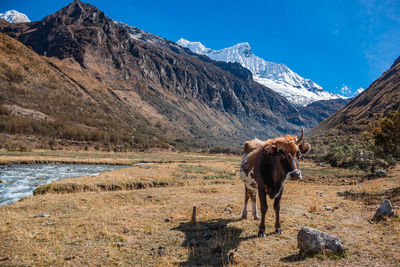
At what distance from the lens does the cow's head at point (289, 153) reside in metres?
7.27

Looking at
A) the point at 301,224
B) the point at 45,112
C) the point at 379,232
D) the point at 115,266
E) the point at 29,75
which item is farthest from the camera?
the point at 29,75

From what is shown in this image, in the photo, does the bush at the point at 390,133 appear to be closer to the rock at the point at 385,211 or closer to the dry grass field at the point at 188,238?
the dry grass field at the point at 188,238

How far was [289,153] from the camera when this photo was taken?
7.43 m

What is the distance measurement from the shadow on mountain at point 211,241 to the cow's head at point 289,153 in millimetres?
2840

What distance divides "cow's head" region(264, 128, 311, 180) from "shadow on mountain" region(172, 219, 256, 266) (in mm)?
2840

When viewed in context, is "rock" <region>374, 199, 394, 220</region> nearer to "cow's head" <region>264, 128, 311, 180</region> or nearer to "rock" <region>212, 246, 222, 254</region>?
"cow's head" <region>264, 128, 311, 180</region>

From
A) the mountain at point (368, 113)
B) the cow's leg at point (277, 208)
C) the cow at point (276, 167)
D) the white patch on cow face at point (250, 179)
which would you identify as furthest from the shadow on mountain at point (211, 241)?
the mountain at point (368, 113)

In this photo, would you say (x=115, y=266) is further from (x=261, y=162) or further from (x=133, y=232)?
(x=261, y=162)

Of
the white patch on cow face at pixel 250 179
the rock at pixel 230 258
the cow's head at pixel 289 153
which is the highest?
the cow's head at pixel 289 153

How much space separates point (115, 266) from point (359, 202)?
45.4 ft

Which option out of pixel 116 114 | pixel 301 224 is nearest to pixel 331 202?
pixel 301 224

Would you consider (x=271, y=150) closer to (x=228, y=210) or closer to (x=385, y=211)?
(x=228, y=210)

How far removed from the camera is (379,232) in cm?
779

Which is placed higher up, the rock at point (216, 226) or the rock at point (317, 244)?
the rock at point (317, 244)
